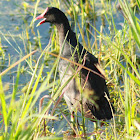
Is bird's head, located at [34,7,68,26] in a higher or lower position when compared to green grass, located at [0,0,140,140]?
higher

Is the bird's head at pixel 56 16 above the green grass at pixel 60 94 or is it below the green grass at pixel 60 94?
above

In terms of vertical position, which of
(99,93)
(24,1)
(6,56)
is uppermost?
(24,1)

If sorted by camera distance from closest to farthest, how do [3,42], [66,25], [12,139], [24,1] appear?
1. [12,139]
2. [66,25]
3. [3,42]
4. [24,1]

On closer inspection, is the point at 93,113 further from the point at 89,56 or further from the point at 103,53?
the point at 103,53

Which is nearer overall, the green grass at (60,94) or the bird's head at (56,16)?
the green grass at (60,94)

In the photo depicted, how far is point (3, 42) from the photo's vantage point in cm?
501

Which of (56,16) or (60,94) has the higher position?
(56,16)

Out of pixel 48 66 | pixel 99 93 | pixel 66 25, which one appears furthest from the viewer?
pixel 48 66

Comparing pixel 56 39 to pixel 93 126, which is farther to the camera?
pixel 56 39

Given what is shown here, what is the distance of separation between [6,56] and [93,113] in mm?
2008

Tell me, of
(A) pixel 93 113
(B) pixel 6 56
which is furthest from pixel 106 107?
(B) pixel 6 56

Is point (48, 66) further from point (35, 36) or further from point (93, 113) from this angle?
point (93, 113)

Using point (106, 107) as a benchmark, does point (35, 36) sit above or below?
above

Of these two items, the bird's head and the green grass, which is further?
the bird's head
